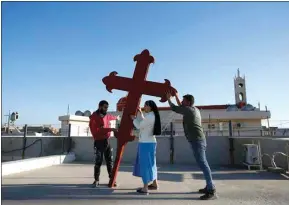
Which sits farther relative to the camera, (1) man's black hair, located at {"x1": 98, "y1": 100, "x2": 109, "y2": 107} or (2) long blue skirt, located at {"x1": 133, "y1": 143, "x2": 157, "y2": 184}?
(1) man's black hair, located at {"x1": 98, "y1": 100, "x2": 109, "y2": 107}

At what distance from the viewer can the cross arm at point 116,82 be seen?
207 inches

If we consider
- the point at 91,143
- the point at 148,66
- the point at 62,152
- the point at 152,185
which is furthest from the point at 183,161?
the point at 148,66

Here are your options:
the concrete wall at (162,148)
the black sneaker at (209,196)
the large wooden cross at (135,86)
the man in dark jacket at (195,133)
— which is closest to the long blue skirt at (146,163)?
the large wooden cross at (135,86)

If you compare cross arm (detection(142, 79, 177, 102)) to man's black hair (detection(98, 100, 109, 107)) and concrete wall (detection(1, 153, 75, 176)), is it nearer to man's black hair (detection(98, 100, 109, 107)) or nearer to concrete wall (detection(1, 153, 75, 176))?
man's black hair (detection(98, 100, 109, 107))

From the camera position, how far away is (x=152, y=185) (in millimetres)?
5258

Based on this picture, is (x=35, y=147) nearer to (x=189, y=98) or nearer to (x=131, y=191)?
(x=131, y=191)

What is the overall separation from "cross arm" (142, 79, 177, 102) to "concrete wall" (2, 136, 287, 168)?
216 inches

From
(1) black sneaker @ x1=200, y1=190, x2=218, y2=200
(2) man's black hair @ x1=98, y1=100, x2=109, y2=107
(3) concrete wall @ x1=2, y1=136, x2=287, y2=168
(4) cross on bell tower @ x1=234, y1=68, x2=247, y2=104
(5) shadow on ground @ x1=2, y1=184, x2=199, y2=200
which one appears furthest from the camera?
(4) cross on bell tower @ x1=234, y1=68, x2=247, y2=104

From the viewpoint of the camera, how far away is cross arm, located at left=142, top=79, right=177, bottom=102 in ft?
16.6

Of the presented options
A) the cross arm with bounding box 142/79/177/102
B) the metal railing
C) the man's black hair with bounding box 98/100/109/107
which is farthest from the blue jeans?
the metal railing

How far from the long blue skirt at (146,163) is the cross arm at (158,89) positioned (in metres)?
0.86

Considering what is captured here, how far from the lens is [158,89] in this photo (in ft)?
16.8

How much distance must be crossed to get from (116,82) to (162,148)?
235 inches

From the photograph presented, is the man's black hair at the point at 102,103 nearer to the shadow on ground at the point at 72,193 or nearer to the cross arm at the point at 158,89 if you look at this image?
the cross arm at the point at 158,89
